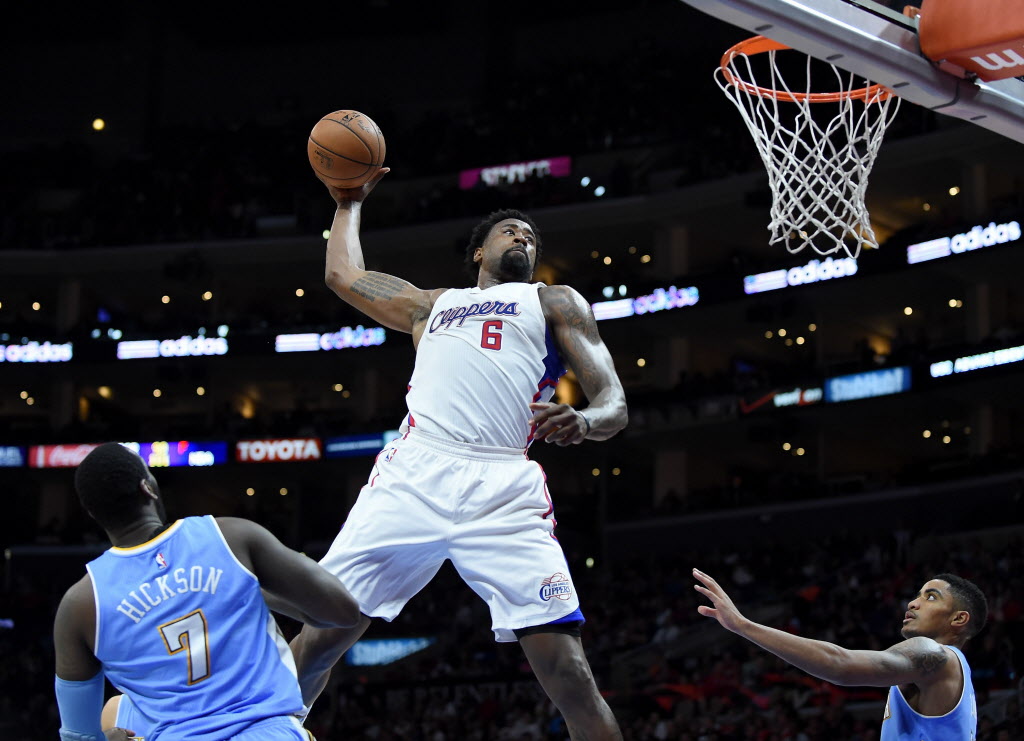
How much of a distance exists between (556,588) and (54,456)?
26.5 metres

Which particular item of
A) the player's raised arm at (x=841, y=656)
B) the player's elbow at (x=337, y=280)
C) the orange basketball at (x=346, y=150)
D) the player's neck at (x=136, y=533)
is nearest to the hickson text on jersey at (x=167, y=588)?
the player's neck at (x=136, y=533)

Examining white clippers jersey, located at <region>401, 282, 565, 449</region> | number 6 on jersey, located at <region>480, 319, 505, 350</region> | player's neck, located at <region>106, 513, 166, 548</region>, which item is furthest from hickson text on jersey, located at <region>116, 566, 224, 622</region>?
number 6 on jersey, located at <region>480, 319, 505, 350</region>

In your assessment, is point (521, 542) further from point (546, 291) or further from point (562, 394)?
point (562, 394)

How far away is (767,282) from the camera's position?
24.8 meters

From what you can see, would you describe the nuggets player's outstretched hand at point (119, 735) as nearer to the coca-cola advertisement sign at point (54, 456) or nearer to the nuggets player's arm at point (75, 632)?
the nuggets player's arm at point (75, 632)

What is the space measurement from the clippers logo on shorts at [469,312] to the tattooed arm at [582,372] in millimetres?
152

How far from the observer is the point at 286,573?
3.12 m

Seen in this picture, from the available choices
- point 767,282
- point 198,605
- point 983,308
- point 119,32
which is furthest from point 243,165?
point 198,605

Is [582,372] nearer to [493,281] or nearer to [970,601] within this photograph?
[493,281]

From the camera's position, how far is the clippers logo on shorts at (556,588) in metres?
4.39

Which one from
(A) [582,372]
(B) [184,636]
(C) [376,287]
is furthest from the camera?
(C) [376,287]

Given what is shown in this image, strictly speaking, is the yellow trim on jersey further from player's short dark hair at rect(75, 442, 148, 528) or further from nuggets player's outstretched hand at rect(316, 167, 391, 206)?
Answer: nuggets player's outstretched hand at rect(316, 167, 391, 206)

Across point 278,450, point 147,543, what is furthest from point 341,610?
point 278,450

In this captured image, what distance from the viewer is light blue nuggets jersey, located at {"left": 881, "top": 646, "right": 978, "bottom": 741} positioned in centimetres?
471
